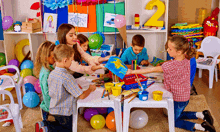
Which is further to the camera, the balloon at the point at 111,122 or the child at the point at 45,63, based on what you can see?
the balloon at the point at 111,122

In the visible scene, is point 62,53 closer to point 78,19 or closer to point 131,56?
point 131,56

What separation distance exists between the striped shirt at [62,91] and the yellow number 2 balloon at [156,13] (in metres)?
2.38

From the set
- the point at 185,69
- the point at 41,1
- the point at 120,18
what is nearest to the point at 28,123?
the point at 185,69

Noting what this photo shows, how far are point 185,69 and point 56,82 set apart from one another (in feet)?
3.95

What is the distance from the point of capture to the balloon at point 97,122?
2.25 metres

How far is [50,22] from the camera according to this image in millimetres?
4043

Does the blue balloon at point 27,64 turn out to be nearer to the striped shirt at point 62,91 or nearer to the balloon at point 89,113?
the balloon at point 89,113

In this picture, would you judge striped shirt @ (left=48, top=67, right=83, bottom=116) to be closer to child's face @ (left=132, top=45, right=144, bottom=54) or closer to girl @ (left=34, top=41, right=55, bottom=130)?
girl @ (left=34, top=41, right=55, bottom=130)

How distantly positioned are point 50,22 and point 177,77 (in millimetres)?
2811

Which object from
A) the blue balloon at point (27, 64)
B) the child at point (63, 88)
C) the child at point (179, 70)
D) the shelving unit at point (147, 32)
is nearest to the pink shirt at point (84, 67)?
the child at point (63, 88)

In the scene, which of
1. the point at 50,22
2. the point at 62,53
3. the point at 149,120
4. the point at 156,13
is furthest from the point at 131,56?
the point at 50,22

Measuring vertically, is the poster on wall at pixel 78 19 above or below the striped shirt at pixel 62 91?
above

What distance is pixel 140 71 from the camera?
212 cm

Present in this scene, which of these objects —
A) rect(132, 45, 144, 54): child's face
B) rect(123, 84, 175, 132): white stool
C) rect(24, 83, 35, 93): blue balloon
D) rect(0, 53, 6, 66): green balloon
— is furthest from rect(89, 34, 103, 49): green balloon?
rect(0, 53, 6, 66): green balloon
